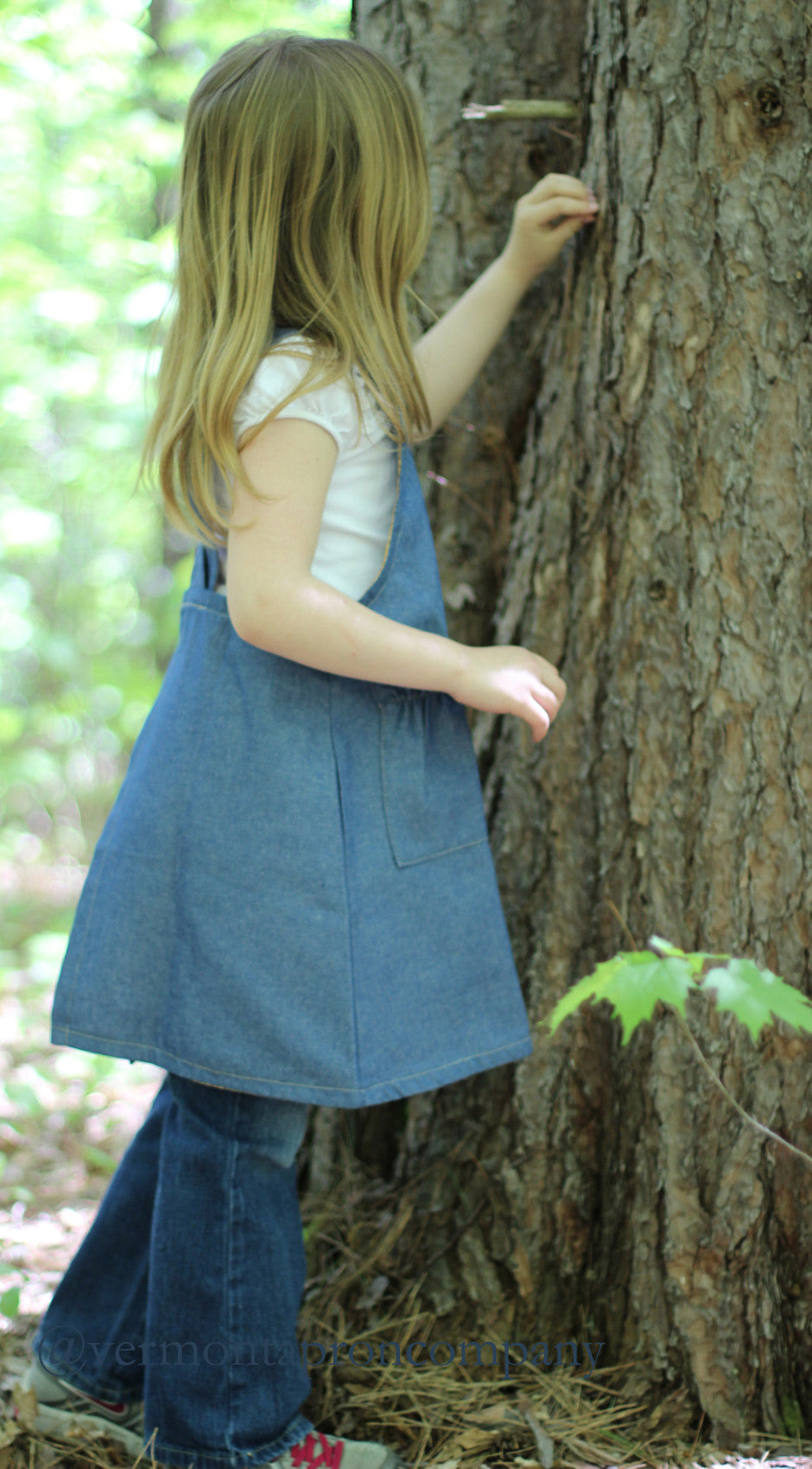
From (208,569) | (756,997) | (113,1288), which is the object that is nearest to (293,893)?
(208,569)

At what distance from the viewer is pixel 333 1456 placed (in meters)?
1.41

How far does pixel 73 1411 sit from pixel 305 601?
1.30 m

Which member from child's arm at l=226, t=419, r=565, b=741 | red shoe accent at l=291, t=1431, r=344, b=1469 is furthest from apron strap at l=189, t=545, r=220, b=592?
red shoe accent at l=291, t=1431, r=344, b=1469

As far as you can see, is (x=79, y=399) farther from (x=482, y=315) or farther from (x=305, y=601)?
(x=305, y=601)

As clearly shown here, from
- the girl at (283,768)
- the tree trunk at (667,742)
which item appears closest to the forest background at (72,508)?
the girl at (283,768)

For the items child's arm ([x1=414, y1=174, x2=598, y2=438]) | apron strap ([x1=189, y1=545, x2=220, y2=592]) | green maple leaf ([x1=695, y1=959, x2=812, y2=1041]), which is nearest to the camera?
green maple leaf ([x1=695, y1=959, x2=812, y2=1041])

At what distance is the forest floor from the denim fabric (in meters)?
0.52

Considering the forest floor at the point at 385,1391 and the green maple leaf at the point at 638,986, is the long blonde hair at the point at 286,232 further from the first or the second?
the forest floor at the point at 385,1391

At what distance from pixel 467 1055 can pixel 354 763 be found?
0.44m

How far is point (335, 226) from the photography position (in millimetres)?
1320

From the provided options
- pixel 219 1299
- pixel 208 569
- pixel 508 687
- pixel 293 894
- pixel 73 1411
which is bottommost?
pixel 73 1411

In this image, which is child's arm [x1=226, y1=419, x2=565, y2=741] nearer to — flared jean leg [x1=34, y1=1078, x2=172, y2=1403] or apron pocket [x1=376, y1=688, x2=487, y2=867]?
apron pocket [x1=376, y1=688, x2=487, y2=867]

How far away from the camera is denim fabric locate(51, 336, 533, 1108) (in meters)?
1.31

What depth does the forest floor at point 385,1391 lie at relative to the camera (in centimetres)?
140
